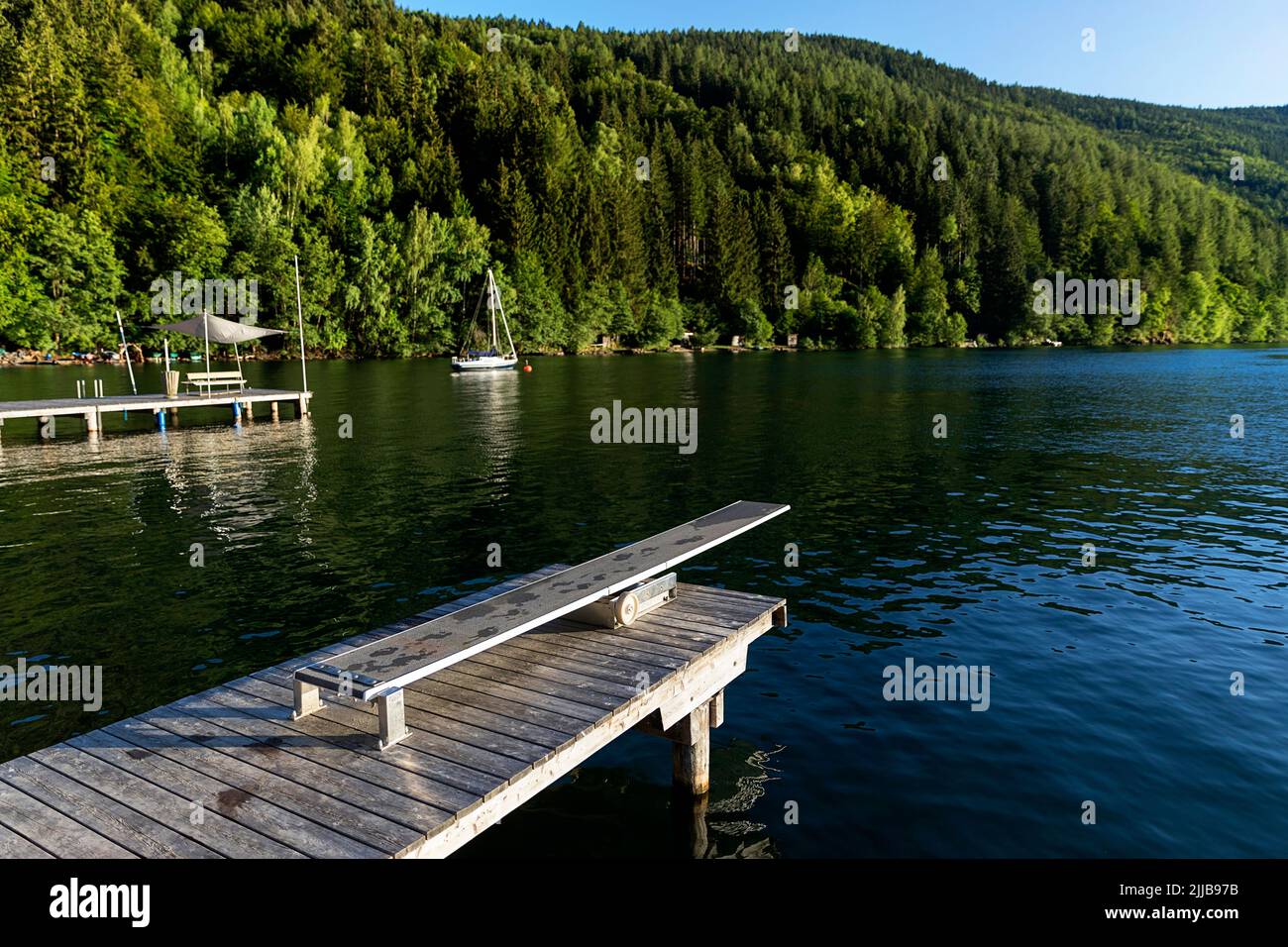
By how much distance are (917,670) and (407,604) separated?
10.6 meters

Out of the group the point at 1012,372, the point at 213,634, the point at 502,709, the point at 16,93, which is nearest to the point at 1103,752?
the point at 502,709

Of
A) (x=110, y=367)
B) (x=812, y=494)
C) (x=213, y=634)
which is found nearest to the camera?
(x=213, y=634)

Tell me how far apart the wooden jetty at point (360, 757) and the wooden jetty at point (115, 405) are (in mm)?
39735

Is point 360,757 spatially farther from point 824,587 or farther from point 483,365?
point 483,365

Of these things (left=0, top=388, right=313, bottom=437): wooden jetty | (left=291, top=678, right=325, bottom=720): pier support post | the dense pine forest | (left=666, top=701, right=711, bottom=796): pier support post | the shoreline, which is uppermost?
the dense pine forest

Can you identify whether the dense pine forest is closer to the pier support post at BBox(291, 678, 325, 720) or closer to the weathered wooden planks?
the weathered wooden planks

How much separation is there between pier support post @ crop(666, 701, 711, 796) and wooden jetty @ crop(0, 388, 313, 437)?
42.5m

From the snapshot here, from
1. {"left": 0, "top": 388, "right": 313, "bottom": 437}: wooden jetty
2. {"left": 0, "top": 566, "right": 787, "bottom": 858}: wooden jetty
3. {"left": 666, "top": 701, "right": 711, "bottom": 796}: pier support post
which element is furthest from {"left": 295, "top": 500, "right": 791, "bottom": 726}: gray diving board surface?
{"left": 0, "top": 388, "right": 313, "bottom": 437}: wooden jetty

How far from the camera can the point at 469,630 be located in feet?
33.3

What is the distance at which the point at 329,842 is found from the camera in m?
6.88

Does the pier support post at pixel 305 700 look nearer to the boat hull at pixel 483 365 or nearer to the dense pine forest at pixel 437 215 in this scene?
the boat hull at pixel 483 365

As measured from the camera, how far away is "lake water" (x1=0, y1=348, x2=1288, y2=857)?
10.7 metres

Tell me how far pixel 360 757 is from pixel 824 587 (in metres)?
13.4

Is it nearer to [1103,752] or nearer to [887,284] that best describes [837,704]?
[1103,752]
